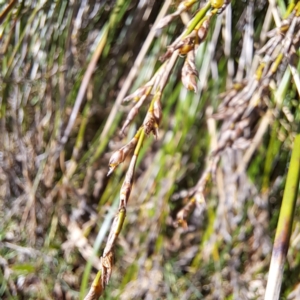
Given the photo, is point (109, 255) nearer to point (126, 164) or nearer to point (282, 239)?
point (282, 239)

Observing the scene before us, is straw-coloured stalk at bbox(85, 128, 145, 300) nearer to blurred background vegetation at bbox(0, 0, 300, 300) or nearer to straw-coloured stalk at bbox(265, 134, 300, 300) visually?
straw-coloured stalk at bbox(265, 134, 300, 300)

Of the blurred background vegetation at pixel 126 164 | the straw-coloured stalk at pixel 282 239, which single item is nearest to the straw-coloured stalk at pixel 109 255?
the straw-coloured stalk at pixel 282 239

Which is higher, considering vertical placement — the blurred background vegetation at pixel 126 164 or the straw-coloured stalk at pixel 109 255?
the straw-coloured stalk at pixel 109 255

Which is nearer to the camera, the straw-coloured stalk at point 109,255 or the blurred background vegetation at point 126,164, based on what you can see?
the straw-coloured stalk at point 109,255

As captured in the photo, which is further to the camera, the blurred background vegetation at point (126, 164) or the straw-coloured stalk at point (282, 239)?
the blurred background vegetation at point (126, 164)

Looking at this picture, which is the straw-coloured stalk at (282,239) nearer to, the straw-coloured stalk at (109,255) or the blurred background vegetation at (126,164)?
the straw-coloured stalk at (109,255)

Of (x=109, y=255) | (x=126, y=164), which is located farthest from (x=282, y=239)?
(x=126, y=164)

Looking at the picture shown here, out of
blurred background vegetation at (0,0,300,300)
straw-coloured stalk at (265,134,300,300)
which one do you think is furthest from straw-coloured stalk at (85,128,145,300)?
blurred background vegetation at (0,0,300,300)

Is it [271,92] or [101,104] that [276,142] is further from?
[101,104]

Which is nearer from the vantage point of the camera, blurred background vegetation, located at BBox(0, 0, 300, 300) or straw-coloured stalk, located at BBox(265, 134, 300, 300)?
straw-coloured stalk, located at BBox(265, 134, 300, 300)
